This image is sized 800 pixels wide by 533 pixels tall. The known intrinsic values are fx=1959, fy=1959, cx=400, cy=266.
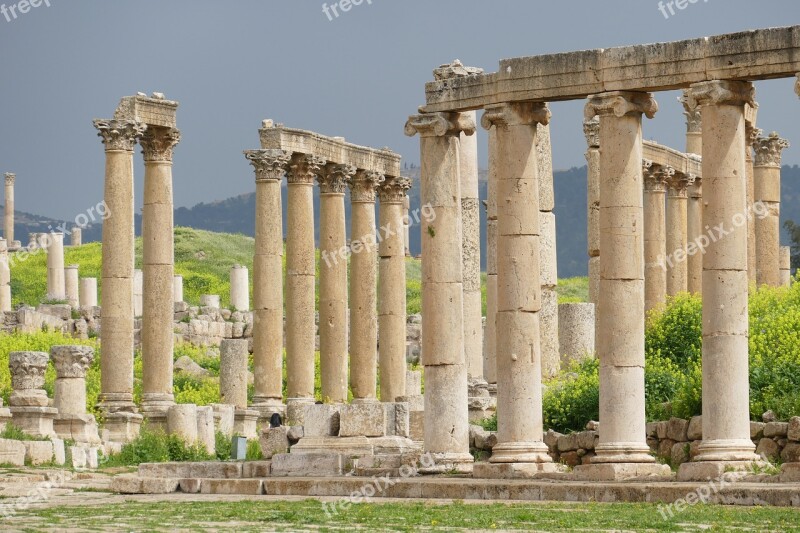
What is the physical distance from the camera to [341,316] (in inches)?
Answer: 2251

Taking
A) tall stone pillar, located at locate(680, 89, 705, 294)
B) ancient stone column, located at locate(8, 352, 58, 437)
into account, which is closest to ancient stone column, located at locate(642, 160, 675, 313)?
tall stone pillar, located at locate(680, 89, 705, 294)

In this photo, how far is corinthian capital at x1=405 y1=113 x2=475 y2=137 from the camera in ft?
132

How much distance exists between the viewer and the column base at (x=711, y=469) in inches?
1388

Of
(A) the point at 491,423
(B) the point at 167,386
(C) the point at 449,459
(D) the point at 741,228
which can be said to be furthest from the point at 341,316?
(D) the point at 741,228

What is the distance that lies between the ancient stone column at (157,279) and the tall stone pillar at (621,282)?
55.0ft

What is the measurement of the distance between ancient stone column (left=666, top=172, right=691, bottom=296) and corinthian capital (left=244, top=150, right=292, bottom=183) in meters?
13.4

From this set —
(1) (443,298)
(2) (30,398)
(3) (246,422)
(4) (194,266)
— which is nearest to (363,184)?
(3) (246,422)

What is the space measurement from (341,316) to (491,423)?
37.4 feet

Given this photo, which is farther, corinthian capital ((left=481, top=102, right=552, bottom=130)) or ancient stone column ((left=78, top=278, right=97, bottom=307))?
ancient stone column ((left=78, top=278, right=97, bottom=307))

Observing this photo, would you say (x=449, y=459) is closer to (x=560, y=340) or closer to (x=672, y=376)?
(x=672, y=376)

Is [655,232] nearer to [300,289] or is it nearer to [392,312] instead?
[392,312]

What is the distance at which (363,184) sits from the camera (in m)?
59.2

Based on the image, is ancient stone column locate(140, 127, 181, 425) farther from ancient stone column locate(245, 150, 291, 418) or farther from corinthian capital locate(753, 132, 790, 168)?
corinthian capital locate(753, 132, 790, 168)

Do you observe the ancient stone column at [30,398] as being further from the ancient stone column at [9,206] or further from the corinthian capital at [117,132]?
the ancient stone column at [9,206]
